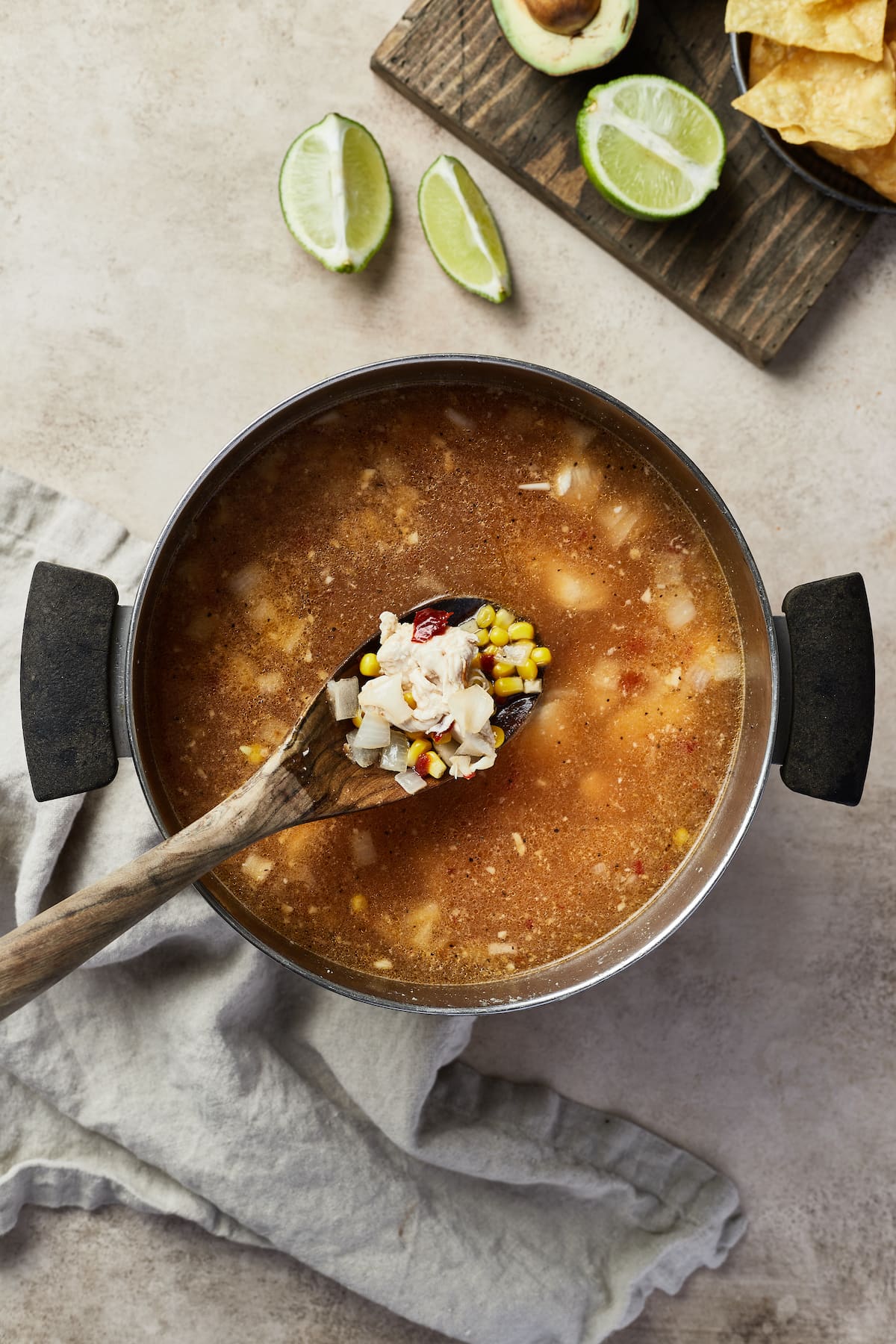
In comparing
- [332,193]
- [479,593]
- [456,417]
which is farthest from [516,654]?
[332,193]

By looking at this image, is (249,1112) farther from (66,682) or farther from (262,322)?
(262,322)

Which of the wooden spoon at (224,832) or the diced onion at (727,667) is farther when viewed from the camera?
the diced onion at (727,667)

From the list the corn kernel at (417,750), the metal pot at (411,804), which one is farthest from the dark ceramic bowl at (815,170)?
the corn kernel at (417,750)

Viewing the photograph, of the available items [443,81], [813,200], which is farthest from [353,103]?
[813,200]

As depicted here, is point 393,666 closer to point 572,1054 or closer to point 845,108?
point 572,1054

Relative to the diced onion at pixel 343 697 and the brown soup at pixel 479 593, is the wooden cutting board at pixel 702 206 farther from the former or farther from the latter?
the diced onion at pixel 343 697

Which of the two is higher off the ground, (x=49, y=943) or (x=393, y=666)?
(x=393, y=666)
